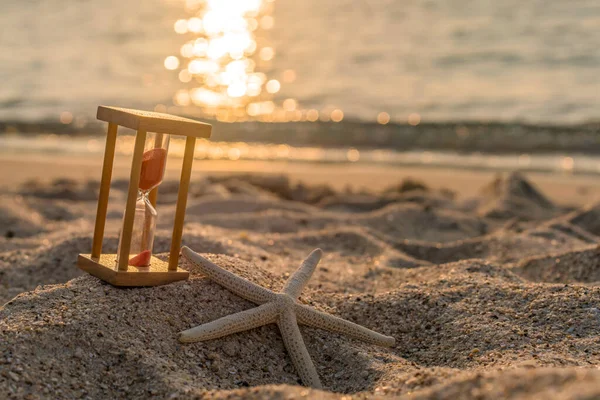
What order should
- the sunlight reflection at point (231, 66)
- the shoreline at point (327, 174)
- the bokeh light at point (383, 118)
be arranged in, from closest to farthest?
the shoreline at point (327, 174), the bokeh light at point (383, 118), the sunlight reflection at point (231, 66)

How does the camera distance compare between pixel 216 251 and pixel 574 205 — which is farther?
pixel 574 205

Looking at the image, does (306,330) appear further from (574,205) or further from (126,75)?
(126,75)

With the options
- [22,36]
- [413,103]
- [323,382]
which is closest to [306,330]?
[323,382]

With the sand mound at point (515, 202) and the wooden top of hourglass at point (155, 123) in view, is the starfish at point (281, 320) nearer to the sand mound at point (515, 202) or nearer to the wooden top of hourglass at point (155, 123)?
the wooden top of hourglass at point (155, 123)

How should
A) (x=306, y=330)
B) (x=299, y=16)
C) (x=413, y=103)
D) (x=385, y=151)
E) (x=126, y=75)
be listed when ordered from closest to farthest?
(x=306, y=330), (x=385, y=151), (x=413, y=103), (x=126, y=75), (x=299, y=16)

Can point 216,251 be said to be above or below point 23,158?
above

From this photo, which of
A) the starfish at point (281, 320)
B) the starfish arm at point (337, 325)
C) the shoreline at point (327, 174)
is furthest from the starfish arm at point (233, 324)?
the shoreline at point (327, 174)

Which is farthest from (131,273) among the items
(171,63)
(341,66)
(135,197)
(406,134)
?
(171,63)
